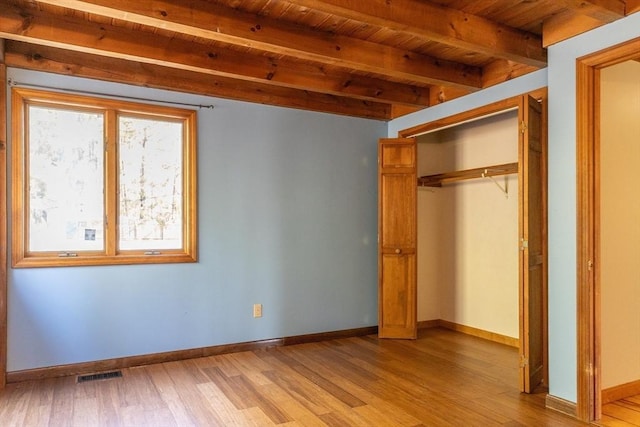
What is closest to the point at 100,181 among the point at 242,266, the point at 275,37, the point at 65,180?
the point at 65,180

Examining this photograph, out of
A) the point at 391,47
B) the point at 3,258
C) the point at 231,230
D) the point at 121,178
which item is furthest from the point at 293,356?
the point at 391,47

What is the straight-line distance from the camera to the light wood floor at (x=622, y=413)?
264 centimetres

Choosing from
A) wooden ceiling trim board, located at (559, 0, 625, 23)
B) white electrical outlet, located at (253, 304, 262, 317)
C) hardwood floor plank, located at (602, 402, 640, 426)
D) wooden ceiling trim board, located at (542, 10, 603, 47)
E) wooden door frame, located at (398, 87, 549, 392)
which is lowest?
hardwood floor plank, located at (602, 402, 640, 426)

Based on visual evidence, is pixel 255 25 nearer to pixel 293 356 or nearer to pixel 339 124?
pixel 339 124

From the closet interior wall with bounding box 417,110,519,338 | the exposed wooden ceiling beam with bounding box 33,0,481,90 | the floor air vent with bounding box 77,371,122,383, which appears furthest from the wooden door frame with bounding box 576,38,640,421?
the floor air vent with bounding box 77,371,122,383

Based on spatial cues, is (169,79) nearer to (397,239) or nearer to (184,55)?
(184,55)

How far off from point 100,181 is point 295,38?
200 cm

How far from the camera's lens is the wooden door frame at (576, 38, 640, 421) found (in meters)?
2.67

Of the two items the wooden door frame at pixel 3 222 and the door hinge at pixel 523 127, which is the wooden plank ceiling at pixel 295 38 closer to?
the wooden door frame at pixel 3 222

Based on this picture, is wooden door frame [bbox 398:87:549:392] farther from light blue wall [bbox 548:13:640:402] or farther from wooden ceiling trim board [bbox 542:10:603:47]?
wooden ceiling trim board [bbox 542:10:603:47]

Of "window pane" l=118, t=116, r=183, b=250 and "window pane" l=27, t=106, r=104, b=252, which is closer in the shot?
"window pane" l=27, t=106, r=104, b=252

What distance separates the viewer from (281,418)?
106 inches

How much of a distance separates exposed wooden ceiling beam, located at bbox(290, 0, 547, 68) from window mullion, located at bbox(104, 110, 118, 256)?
84.1 inches

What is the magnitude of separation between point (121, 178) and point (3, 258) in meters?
1.02
